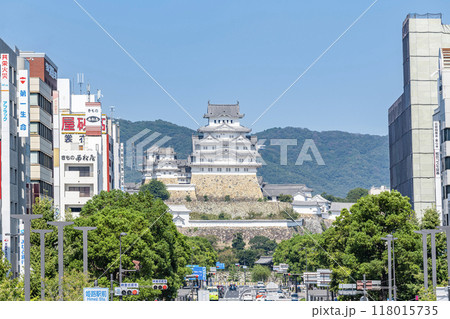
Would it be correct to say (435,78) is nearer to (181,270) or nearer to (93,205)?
(181,270)

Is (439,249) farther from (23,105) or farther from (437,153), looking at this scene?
(23,105)

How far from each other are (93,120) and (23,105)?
52415 mm

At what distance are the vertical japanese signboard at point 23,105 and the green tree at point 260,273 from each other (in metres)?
112

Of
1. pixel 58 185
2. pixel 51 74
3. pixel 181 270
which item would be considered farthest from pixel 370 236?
pixel 58 185

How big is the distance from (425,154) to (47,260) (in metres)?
60.1

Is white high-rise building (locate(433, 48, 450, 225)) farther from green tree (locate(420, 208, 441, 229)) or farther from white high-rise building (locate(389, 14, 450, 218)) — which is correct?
white high-rise building (locate(389, 14, 450, 218))

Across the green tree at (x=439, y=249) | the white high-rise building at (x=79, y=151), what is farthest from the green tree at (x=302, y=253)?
the green tree at (x=439, y=249)

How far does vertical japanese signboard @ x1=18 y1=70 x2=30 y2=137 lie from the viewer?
245 ft

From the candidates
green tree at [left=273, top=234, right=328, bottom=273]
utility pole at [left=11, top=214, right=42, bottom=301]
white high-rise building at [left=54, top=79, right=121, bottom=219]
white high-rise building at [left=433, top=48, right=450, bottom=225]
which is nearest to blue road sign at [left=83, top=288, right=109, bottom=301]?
utility pole at [left=11, top=214, right=42, bottom=301]

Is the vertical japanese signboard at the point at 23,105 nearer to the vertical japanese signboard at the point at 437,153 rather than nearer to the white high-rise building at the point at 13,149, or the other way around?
the white high-rise building at the point at 13,149

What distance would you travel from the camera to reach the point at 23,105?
2950 inches

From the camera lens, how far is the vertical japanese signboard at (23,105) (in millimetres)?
74750

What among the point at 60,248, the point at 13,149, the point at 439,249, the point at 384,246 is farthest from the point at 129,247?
the point at 439,249
